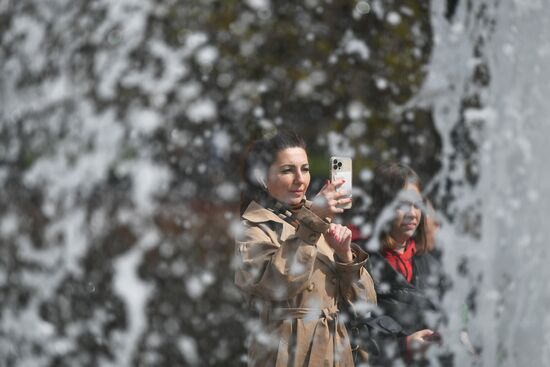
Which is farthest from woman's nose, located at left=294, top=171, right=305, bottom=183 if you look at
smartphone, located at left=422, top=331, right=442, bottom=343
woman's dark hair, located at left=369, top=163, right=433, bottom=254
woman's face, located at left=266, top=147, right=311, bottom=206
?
smartphone, located at left=422, top=331, right=442, bottom=343

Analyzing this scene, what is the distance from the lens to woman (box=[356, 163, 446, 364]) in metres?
2.03

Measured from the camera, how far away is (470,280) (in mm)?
2295

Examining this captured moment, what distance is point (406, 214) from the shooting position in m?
2.07

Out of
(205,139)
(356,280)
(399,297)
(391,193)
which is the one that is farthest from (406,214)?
(205,139)

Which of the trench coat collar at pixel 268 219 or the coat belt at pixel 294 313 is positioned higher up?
the trench coat collar at pixel 268 219

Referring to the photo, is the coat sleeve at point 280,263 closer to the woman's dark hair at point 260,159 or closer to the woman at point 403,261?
the woman's dark hair at point 260,159

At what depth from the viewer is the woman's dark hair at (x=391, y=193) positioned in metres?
2.08

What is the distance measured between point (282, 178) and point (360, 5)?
277cm

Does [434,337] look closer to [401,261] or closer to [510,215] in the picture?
[401,261]

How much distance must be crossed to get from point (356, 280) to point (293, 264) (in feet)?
0.63

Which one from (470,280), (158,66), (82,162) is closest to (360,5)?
(158,66)

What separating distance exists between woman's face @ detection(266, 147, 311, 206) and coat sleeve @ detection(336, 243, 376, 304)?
185 mm

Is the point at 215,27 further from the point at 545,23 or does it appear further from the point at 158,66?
the point at 545,23

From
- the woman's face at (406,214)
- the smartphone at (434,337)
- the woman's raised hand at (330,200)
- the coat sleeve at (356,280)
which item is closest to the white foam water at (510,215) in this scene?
the smartphone at (434,337)
